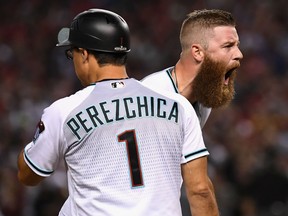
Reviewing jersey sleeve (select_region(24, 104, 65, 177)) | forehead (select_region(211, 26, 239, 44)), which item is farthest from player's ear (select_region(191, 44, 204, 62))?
jersey sleeve (select_region(24, 104, 65, 177))

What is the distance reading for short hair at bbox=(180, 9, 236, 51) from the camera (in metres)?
4.96

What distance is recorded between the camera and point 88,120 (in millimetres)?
3727

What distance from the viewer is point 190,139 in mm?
3887

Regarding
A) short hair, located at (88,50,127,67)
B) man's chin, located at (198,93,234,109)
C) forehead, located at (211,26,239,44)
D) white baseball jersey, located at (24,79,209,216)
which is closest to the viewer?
white baseball jersey, located at (24,79,209,216)

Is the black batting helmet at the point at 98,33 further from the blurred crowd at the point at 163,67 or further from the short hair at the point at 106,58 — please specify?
the blurred crowd at the point at 163,67

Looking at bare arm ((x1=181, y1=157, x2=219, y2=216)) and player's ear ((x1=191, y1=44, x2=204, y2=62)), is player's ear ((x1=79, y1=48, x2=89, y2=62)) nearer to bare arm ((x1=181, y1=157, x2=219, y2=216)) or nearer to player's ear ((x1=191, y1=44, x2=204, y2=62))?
bare arm ((x1=181, y1=157, x2=219, y2=216))

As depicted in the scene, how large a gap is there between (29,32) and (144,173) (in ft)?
35.2

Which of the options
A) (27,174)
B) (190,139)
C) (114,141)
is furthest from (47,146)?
(190,139)

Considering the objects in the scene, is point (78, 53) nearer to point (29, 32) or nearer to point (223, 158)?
point (223, 158)

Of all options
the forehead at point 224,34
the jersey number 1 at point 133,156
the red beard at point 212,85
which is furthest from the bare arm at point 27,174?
the forehead at point 224,34

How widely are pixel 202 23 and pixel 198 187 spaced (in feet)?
4.92

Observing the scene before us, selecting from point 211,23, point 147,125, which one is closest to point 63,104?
point 147,125

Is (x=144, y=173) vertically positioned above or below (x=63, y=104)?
below

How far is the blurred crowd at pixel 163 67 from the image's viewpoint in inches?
374
